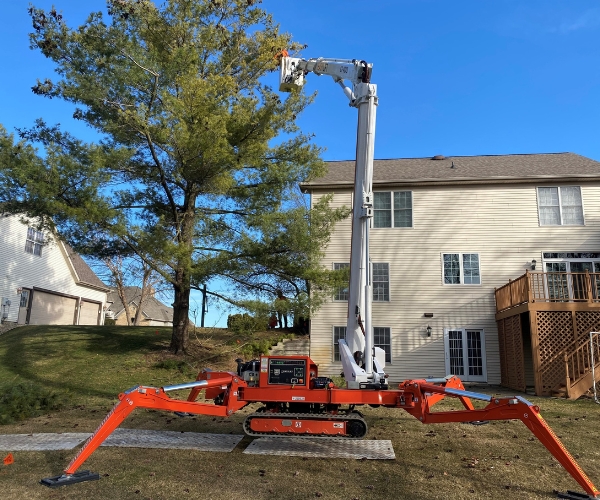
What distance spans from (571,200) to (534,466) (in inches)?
559

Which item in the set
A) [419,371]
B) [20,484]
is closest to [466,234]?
[419,371]

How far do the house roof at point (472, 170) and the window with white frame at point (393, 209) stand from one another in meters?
0.54

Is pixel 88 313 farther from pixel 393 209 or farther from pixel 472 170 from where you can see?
pixel 472 170

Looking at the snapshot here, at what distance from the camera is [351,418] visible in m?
6.61

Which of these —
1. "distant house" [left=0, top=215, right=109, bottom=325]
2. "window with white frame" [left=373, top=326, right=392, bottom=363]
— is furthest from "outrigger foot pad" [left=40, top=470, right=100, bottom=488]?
"distant house" [left=0, top=215, right=109, bottom=325]

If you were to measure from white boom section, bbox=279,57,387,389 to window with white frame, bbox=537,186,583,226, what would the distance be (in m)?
12.4

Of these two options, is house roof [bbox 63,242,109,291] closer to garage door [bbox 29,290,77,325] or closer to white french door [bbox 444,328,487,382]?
garage door [bbox 29,290,77,325]

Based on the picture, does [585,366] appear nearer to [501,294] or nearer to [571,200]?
[501,294]

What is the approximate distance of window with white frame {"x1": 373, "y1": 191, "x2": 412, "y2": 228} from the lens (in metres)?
18.2

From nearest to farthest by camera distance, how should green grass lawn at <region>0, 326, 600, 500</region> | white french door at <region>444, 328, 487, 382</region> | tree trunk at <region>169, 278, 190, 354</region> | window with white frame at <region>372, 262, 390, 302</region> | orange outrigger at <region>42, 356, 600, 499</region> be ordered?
1. green grass lawn at <region>0, 326, 600, 500</region>
2. orange outrigger at <region>42, 356, 600, 499</region>
3. tree trunk at <region>169, 278, 190, 354</region>
4. white french door at <region>444, 328, 487, 382</region>
5. window with white frame at <region>372, 262, 390, 302</region>

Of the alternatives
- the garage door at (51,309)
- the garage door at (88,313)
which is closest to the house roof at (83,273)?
the garage door at (88,313)

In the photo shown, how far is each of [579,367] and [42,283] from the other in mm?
24333

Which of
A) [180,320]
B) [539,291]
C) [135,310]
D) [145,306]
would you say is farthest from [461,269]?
[135,310]

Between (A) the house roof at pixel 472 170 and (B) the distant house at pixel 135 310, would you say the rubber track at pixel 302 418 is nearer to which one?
(A) the house roof at pixel 472 170
